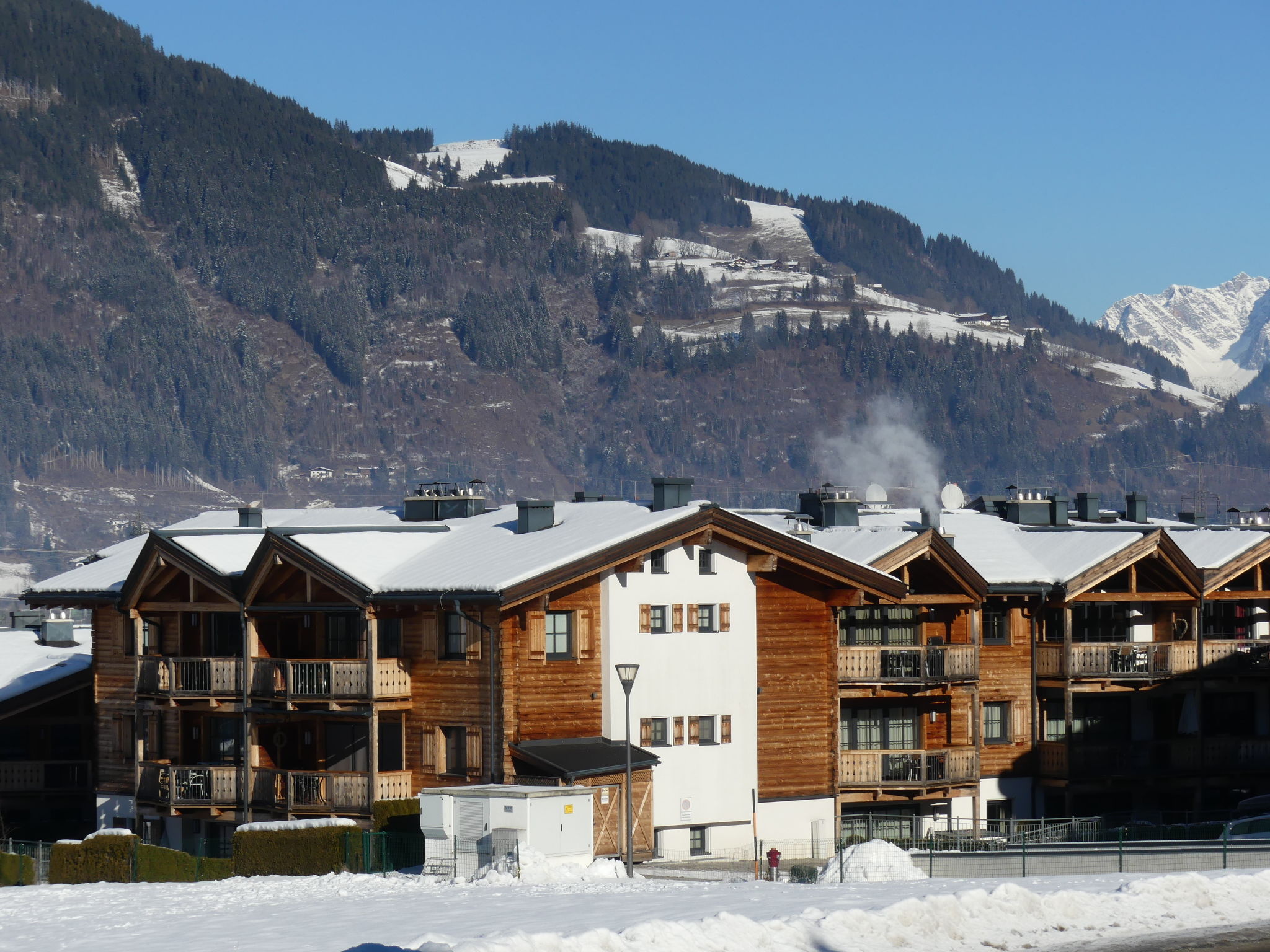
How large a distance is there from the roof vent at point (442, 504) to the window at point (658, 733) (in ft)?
41.5

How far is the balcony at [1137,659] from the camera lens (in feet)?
213

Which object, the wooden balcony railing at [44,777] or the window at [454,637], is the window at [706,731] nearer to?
the window at [454,637]

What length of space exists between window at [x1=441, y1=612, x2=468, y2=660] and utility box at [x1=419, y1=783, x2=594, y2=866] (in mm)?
7404

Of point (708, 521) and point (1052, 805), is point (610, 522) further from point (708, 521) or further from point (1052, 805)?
point (1052, 805)

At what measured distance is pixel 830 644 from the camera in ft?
194

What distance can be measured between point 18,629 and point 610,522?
3214 cm

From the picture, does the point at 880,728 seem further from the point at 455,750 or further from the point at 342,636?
the point at 342,636

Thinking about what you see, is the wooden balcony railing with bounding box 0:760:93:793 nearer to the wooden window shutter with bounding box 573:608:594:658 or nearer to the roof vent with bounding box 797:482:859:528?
the wooden window shutter with bounding box 573:608:594:658

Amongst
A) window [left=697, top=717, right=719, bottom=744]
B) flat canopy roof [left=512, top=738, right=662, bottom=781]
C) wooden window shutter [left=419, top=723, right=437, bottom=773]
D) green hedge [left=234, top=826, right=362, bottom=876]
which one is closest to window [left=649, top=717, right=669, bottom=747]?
flat canopy roof [left=512, top=738, right=662, bottom=781]

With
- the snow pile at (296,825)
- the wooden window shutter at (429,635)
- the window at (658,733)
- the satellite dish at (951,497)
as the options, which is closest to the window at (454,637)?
the wooden window shutter at (429,635)

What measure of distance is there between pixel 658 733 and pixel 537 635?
4.09 metres

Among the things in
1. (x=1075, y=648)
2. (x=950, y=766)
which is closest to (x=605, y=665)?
(x=950, y=766)

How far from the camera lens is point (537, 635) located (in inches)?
2126

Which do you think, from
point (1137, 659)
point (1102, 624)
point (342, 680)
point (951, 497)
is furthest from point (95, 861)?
point (1102, 624)
